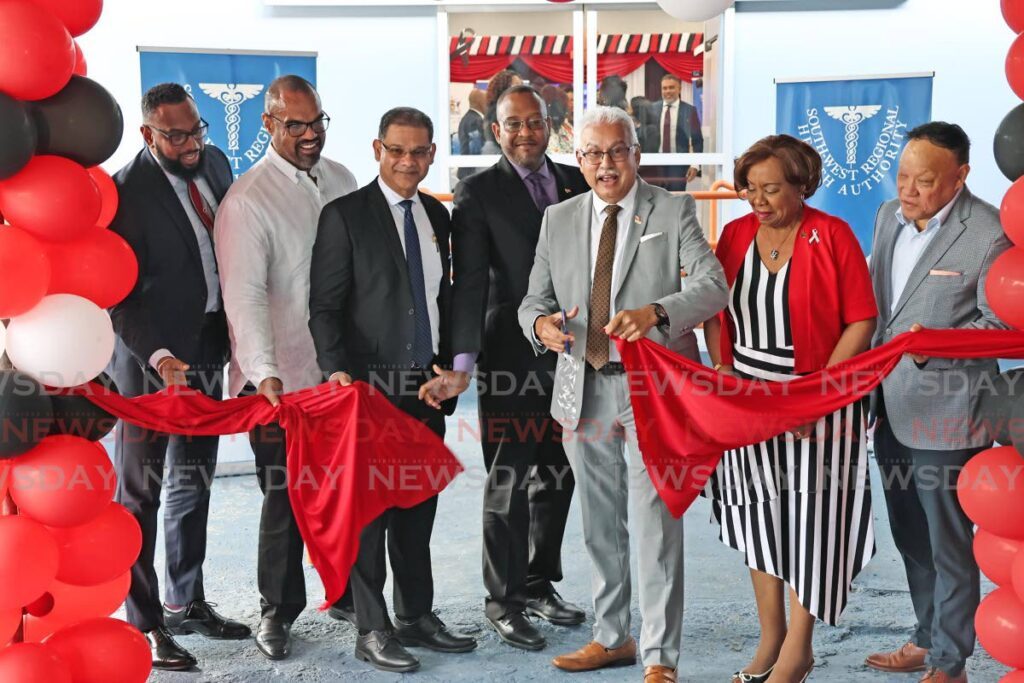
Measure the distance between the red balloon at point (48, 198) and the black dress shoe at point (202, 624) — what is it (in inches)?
62.8

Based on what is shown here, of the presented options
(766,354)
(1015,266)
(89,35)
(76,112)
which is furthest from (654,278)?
(89,35)

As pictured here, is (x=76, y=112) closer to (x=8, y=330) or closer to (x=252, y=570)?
(x=8, y=330)

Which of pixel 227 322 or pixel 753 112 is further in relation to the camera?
pixel 753 112

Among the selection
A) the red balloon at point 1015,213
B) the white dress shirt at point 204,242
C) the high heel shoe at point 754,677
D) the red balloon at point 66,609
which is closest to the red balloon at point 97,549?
the red balloon at point 66,609

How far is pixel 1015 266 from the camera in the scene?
2.77 meters

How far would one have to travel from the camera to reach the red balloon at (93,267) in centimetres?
285

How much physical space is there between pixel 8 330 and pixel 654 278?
1748 mm

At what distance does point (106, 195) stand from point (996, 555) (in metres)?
2.61

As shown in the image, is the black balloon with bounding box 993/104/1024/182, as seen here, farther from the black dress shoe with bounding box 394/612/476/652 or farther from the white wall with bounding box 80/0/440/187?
the white wall with bounding box 80/0/440/187

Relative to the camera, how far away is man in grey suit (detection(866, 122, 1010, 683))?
3.12 meters

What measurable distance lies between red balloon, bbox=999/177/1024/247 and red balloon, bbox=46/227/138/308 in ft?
7.39

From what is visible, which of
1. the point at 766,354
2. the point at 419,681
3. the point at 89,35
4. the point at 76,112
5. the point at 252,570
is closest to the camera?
the point at 76,112

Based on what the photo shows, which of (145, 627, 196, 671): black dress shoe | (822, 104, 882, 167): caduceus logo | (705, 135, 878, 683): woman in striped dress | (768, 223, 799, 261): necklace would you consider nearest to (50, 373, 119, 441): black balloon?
(145, 627, 196, 671): black dress shoe

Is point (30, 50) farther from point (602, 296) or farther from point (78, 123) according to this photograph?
point (602, 296)
